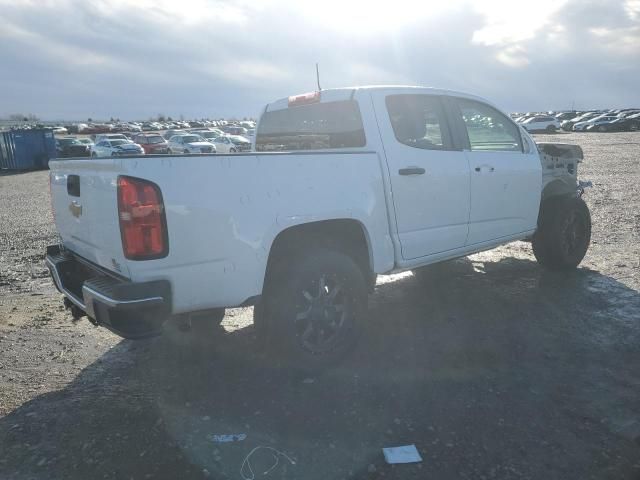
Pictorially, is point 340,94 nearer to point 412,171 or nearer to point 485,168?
point 412,171

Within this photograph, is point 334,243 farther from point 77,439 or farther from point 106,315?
point 77,439

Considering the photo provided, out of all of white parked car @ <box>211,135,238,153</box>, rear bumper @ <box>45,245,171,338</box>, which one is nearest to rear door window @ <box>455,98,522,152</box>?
rear bumper @ <box>45,245,171,338</box>

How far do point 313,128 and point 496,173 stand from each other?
6.11 ft

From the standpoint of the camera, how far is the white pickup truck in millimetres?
2871

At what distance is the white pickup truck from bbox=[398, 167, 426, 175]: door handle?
0.04 feet

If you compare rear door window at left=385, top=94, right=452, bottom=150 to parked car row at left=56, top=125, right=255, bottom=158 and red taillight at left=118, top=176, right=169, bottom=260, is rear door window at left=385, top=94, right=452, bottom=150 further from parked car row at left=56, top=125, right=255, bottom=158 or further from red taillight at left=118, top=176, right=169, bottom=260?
parked car row at left=56, top=125, right=255, bottom=158

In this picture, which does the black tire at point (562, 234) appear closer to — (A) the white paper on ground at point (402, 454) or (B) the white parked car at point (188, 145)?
(A) the white paper on ground at point (402, 454)

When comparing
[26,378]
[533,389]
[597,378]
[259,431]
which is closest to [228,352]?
[259,431]

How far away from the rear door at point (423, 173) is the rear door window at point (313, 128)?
0.22 metres

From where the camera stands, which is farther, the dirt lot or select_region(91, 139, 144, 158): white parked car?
select_region(91, 139, 144, 158): white parked car

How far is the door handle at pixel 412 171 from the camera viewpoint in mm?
4027

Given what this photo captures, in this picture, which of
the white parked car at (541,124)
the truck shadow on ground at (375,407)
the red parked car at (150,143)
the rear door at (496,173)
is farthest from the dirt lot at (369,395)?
the white parked car at (541,124)

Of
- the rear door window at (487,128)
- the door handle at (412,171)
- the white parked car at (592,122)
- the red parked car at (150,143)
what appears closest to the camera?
the door handle at (412,171)

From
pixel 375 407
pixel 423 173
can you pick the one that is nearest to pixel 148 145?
pixel 423 173
